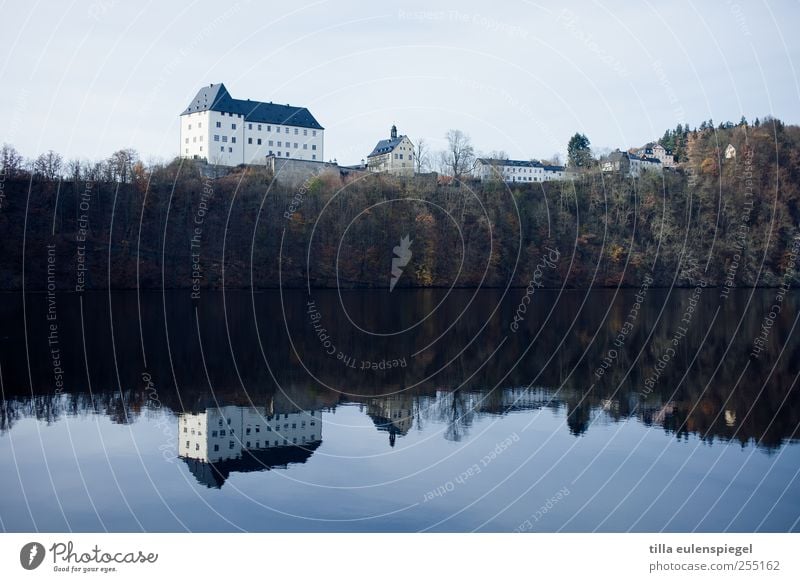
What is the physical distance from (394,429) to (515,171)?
87.0 meters

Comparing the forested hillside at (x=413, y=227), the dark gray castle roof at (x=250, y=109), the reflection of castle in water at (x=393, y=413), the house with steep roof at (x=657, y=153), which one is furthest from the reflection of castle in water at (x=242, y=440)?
the house with steep roof at (x=657, y=153)

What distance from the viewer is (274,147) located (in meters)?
83.1

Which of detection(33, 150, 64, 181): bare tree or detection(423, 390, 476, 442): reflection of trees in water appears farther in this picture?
detection(33, 150, 64, 181): bare tree

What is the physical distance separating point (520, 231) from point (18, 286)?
4566 cm

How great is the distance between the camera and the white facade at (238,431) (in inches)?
577

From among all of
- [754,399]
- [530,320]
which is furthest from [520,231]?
[754,399]

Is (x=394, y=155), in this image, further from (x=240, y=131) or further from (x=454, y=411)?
(x=454, y=411)

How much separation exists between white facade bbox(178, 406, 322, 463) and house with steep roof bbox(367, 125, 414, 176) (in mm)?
64484

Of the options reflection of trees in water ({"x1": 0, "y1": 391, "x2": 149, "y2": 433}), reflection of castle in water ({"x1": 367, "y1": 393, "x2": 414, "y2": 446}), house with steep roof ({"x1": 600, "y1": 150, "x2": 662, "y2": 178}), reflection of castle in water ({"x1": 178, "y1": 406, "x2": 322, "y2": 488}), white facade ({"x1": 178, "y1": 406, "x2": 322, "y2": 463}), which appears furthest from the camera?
house with steep roof ({"x1": 600, "y1": 150, "x2": 662, "y2": 178})

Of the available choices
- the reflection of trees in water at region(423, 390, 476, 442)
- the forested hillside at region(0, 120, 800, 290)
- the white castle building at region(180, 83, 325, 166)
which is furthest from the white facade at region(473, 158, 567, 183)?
the reflection of trees in water at region(423, 390, 476, 442)

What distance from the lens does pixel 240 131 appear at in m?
79.1

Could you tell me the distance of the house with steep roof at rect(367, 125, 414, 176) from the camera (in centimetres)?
8278

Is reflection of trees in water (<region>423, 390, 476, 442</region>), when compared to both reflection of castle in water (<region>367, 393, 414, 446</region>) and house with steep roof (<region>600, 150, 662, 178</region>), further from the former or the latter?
house with steep roof (<region>600, 150, 662, 178</region>)

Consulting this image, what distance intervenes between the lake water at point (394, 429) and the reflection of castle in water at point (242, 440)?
68 mm
